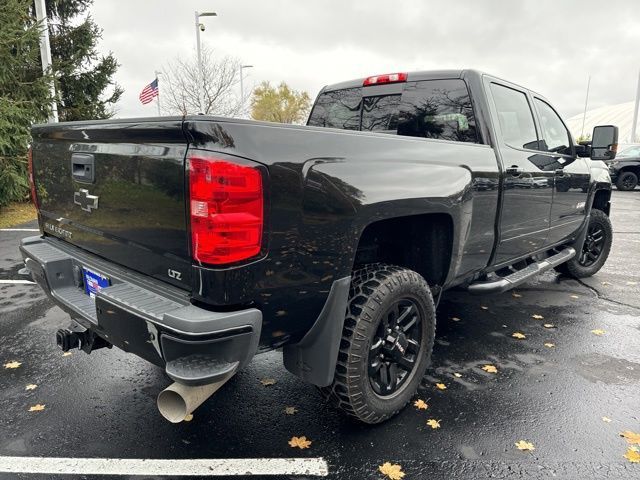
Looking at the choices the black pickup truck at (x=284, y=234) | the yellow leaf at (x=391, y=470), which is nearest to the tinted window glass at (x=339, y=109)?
the black pickup truck at (x=284, y=234)

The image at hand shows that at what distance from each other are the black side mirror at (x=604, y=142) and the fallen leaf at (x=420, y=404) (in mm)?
3428

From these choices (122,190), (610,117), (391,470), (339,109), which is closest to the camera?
(122,190)

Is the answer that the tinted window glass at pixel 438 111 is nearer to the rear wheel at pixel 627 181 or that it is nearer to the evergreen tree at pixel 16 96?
the evergreen tree at pixel 16 96

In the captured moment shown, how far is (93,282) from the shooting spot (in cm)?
245

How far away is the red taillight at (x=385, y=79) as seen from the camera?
3.62m

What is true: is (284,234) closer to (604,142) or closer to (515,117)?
(515,117)

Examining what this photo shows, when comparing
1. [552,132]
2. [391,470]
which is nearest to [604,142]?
[552,132]

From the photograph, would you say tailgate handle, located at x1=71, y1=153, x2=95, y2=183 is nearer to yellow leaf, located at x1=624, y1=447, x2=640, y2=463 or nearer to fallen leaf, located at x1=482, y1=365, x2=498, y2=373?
fallen leaf, located at x1=482, y1=365, x2=498, y2=373

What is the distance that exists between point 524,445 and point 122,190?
2499mm

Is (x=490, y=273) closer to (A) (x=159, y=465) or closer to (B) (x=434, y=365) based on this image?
(B) (x=434, y=365)

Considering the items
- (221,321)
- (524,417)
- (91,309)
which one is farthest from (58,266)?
(524,417)

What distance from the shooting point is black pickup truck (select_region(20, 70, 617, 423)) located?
5.87 ft

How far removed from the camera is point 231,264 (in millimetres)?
1794

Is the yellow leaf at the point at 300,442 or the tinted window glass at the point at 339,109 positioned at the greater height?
the tinted window glass at the point at 339,109
